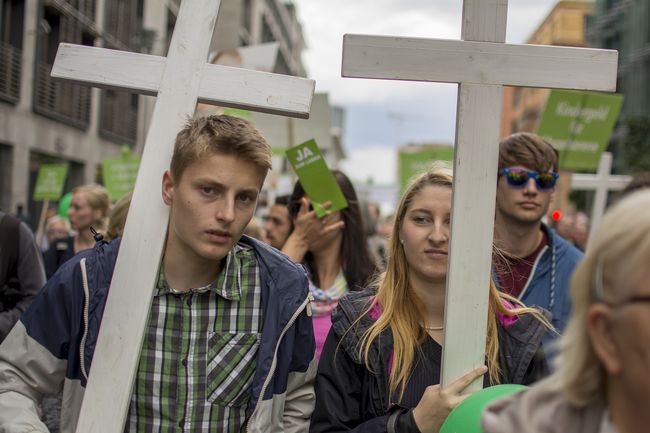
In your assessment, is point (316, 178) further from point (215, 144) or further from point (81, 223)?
point (81, 223)

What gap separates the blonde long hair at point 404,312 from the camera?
8.41 ft

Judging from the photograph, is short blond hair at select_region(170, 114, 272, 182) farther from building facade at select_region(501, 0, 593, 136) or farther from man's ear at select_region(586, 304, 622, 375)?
building facade at select_region(501, 0, 593, 136)

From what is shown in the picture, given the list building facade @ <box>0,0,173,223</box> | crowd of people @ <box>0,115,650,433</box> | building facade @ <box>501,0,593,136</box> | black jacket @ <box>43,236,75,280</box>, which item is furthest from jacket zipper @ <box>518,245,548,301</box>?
building facade @ <box>501,0,593,136</box>

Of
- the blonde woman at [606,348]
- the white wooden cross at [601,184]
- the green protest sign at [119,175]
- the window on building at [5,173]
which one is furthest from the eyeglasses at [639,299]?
the window on building at [5,173]

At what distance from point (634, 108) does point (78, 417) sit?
1731 inches

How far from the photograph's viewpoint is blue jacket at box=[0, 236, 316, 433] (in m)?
2.53

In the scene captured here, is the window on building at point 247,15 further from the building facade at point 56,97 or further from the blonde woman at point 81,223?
the blonde woman at point 81,223

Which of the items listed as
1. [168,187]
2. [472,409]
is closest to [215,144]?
[168,187]

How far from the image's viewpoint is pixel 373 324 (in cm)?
266

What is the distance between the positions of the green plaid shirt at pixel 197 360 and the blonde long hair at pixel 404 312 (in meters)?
0.35

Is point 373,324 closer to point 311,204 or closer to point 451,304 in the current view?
point 451,304

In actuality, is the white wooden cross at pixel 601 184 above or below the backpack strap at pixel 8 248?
above

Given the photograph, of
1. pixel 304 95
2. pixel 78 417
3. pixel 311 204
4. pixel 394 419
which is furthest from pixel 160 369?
pixel 311 204

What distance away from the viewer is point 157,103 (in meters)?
2.60
